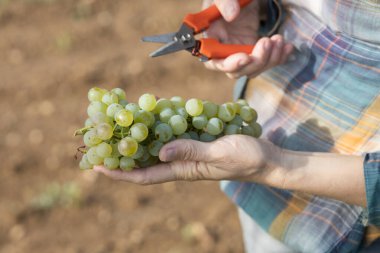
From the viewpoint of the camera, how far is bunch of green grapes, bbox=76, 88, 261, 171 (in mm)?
1554

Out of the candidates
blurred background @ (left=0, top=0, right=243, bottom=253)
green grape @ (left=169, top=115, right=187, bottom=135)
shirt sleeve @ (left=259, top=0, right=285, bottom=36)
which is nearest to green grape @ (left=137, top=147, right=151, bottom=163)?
green grape @ (left=169, top=115, right=187, bottom=135)

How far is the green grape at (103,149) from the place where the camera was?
5.14ft

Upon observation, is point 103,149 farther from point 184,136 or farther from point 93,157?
point 184,136

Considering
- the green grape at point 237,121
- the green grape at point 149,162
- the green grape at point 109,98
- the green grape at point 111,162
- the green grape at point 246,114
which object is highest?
the green grape at point 109,98

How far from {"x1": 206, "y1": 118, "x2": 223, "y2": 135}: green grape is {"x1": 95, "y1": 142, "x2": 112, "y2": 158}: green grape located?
33cm

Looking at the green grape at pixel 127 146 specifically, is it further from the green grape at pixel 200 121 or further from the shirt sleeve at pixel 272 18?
the shirt sleeve at pixel 272 18

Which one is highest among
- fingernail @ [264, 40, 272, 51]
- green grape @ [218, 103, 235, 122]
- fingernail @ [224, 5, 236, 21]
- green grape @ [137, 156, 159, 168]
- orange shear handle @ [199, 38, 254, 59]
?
fingernail @ [224, 5, 236, 21]

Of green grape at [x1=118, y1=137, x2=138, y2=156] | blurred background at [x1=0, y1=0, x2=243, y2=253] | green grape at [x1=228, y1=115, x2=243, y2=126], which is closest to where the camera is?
green grape at [x1=118, y1=137, x2=138, y2=156]

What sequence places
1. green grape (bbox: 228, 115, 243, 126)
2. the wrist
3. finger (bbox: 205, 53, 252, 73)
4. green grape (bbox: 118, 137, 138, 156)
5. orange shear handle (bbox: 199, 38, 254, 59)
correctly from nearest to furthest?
green grape (bbox: 118, 137, 138, 156)
the wrist
green grape (bbox: 228, 115, 243, 126)
finger (bbox: 205, 53, 252, 73)
orange shear handle (bbox: 199, 38, 254, 59)

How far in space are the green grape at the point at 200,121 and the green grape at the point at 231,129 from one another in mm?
87

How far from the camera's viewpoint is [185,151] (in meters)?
1.57

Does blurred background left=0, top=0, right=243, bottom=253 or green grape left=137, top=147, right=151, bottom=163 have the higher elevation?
green grape left=137, top=147, right=151, bottom=163

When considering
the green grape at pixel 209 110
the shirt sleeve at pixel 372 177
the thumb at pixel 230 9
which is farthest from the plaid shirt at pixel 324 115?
the green grape at pixel 209 110

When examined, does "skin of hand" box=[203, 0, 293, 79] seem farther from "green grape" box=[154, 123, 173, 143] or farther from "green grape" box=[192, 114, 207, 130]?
"green grape" box=[154, 123, 173, 143]
